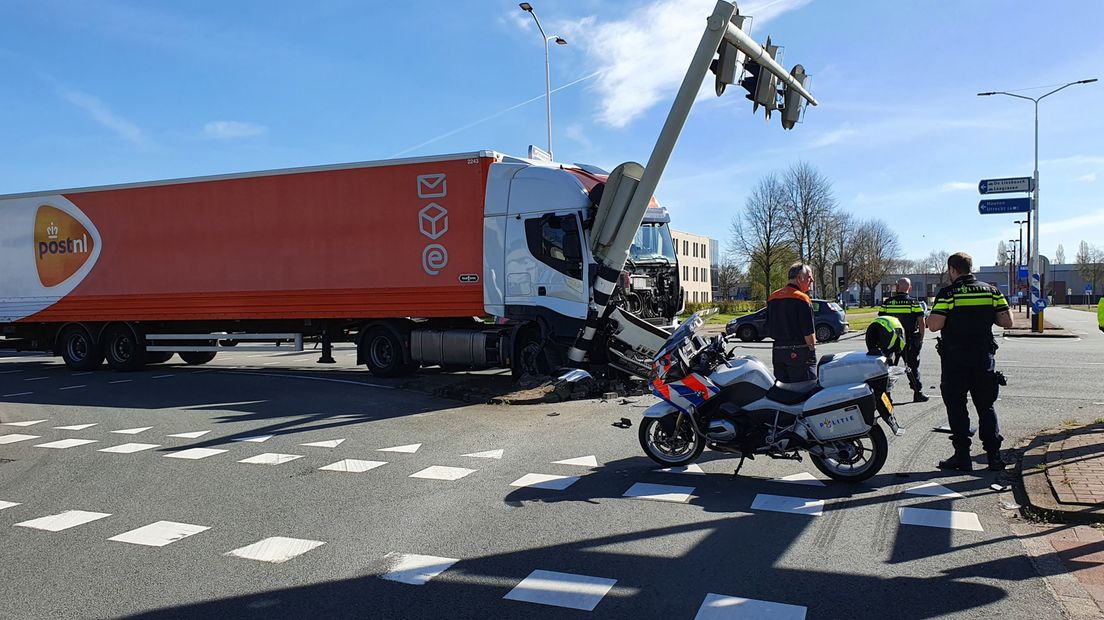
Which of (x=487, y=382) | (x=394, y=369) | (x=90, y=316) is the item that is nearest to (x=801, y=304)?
(x=487, y=382)

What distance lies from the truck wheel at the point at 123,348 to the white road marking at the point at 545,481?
13144mm

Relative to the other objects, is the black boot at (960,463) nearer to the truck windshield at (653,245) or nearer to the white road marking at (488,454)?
the white road marking at (488,454)

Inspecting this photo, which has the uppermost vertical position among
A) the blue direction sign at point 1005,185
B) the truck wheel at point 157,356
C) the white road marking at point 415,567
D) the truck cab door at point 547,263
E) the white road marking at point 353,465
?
the blue direction sign at point 1005,185

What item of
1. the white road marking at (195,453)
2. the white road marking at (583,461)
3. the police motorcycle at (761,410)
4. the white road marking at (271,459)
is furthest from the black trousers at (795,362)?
the white road marking at (195,453)

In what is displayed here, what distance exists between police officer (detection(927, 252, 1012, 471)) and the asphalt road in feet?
1.63

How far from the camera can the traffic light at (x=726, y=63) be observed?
9.77 m

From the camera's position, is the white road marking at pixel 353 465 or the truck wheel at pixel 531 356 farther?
the truck wheel at pixel 531 356

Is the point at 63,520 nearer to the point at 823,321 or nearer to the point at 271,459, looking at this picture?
the point at 271,459

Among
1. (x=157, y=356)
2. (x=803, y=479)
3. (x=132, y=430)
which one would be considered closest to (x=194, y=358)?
(x=157, y=356)

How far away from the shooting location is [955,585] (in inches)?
155

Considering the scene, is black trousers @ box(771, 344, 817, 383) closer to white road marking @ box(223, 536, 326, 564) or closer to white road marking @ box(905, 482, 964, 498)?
white road marking @ box(905, 482, 964, 498)

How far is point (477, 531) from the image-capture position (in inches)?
198

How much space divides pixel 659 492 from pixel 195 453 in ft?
16.1

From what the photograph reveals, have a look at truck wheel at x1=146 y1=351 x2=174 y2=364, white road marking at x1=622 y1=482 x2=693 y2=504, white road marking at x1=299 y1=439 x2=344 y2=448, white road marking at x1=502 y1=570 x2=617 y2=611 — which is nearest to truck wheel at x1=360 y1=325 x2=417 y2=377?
white road marking at x1=299 y1=439 x2=344 y2=448
